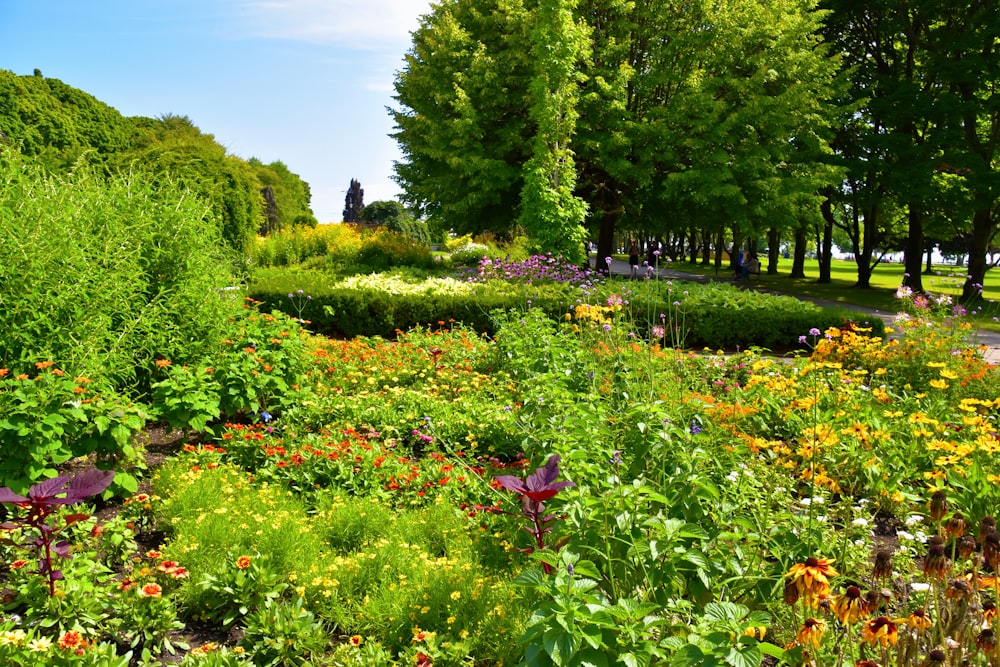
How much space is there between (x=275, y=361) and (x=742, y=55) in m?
16.3

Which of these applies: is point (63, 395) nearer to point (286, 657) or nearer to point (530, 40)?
point (286, 657)

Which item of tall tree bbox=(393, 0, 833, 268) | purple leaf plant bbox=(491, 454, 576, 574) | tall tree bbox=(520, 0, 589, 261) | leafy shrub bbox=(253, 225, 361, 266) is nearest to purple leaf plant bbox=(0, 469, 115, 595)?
purple leaf plant bbox=(491, 454, 576, 574)

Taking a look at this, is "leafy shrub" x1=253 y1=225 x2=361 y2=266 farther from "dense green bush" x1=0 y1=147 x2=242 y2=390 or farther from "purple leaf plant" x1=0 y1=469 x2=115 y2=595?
"purple leaf plant" x1=0 y1=469 x2=115 y2=595

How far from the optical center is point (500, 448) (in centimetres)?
484

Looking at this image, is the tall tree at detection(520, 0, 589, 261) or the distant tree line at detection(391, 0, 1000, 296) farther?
the distant tree line at detection(391, 0, 1000, 296)

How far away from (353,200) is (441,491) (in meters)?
70.4

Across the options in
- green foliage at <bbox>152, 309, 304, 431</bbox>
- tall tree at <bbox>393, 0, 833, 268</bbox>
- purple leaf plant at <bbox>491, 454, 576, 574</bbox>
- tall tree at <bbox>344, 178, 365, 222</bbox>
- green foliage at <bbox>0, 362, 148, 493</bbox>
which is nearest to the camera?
purple leaf plant at <bbox>491, 454, 576, 574</bbox>

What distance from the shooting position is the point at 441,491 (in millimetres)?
3996

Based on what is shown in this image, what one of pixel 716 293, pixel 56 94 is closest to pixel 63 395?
pixel 716 293

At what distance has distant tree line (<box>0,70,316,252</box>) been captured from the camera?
49.4 ft

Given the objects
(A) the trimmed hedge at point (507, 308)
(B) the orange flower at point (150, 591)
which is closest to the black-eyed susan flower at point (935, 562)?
(B) the orange flower at point (150, 591)

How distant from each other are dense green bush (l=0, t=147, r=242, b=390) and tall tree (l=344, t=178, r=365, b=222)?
215 feet

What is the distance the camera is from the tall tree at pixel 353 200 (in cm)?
6988

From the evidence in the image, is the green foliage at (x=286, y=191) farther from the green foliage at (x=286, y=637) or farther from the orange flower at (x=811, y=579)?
the orange flower at (x=811, y=579)
